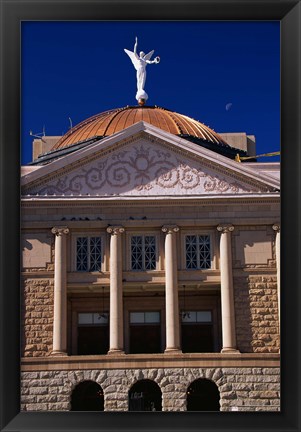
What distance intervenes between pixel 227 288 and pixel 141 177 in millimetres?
3501

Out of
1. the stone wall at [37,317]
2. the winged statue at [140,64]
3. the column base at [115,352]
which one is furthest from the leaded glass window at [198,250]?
the winged statue at [140,64]

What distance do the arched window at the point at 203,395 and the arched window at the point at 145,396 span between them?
78 centimetres

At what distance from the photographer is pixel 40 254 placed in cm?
2291

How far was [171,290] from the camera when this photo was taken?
2277 cm

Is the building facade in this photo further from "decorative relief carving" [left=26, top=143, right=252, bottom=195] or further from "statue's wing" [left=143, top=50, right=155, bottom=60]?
"statue's wing" [left=143, top=50, right=155, bottom=60]

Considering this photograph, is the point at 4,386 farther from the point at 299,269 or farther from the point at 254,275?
the point at 254,275

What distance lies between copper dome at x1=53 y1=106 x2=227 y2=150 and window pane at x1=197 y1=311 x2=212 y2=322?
6134mm

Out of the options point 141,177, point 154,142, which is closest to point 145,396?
point 141,177

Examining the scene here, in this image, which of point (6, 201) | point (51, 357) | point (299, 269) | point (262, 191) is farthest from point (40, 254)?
point (299, 269)

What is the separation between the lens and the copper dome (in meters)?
27.6

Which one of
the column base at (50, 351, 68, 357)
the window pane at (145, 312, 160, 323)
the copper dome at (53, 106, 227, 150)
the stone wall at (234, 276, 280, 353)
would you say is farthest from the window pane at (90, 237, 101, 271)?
the copper dome at (53, 106, 227, 150)

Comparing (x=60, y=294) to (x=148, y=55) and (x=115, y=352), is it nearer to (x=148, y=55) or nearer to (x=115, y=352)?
(x=115, y=352)

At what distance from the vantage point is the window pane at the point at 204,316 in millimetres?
23844

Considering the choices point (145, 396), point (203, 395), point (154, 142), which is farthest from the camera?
point (154, 142)
